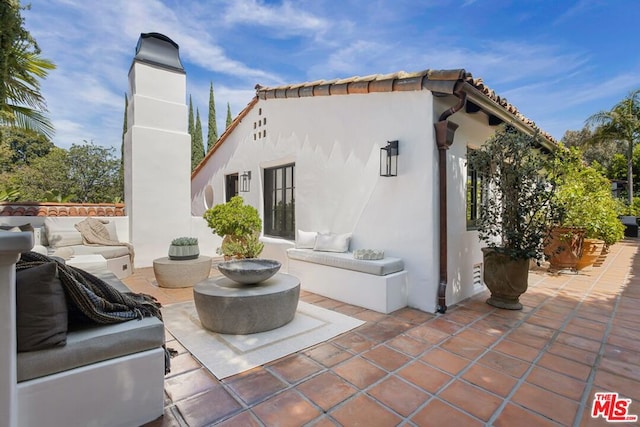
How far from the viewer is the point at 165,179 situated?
8.02m

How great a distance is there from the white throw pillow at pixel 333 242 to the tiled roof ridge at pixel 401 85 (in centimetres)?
263

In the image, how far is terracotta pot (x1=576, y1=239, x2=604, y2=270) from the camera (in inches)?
275

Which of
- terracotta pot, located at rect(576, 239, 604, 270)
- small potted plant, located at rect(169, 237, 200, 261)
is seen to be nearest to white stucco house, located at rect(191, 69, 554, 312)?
small potted plant, located at rect(169, 237, 200, 261)

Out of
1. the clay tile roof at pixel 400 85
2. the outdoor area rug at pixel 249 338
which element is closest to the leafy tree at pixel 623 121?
the clay tile roof at pixel 400 85

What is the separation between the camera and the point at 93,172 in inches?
446

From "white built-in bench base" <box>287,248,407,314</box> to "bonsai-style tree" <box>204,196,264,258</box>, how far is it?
187 centimetres

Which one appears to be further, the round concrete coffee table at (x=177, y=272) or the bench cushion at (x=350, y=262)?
the round concrete coffee table at (x=177, y=272)

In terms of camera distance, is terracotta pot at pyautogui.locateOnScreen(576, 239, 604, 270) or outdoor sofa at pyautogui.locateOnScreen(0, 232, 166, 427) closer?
outdoor sofa at pyautogui.locateOnScreen(0, 232, 166, 427)

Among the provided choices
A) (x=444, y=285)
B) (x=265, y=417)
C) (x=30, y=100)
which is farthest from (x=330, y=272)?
(x=30, y=100)

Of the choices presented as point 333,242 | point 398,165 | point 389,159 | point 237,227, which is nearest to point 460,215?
point 398,165

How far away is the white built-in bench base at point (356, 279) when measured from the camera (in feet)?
14.5

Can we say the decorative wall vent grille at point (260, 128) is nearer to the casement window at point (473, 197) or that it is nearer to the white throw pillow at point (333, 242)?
the white throw pillow at point (333, 242)

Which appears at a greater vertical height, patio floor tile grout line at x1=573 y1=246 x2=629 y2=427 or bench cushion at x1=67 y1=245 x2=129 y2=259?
bench cushion at x1=67 y1=245 x2=129 y2=259
